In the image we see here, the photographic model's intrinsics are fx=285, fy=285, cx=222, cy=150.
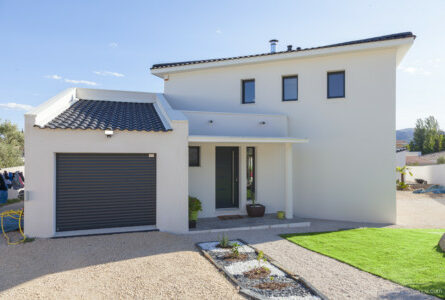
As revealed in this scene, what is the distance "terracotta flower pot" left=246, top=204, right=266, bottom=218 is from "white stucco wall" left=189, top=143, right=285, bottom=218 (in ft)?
1.75

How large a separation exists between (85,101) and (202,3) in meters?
7.16

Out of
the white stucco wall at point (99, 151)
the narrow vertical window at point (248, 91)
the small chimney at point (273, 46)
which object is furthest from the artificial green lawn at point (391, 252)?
the small chimney at point (273, 46)

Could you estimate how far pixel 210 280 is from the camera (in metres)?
6.16

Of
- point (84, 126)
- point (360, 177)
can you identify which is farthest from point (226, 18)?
point (360, 177)

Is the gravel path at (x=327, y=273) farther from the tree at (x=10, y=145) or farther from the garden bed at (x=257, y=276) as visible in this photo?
the tree at (x=10, y=145)

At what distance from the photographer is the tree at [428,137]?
52.0 meters

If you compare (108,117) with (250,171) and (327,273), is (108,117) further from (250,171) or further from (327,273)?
(327,273)

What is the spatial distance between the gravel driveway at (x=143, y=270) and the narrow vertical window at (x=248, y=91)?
7.55 metres

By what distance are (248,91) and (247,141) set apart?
166 inches

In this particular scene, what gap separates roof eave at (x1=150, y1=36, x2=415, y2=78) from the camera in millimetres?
12258

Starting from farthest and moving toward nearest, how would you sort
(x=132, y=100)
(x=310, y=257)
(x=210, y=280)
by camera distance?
(x=132, y=100)
(x=310, y=257)
(x=210, y=280)

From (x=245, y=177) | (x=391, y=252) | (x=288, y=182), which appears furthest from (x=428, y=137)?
(x=391, y=252)

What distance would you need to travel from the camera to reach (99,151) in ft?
31.2

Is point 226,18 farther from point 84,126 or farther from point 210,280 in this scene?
point 210,280
